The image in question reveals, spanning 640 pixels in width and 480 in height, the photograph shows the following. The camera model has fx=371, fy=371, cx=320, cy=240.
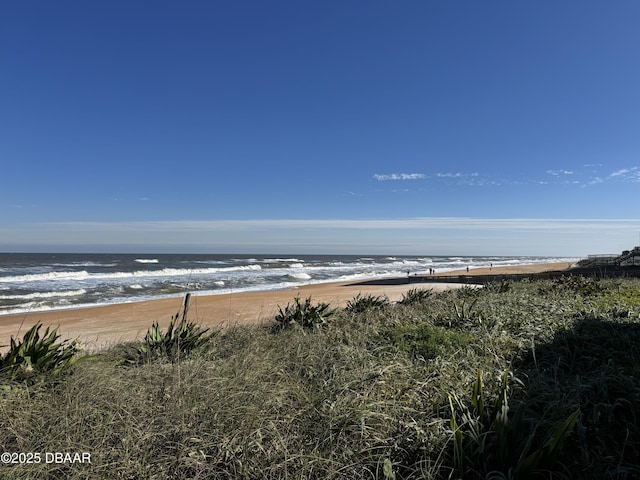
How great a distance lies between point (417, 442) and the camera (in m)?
2.61

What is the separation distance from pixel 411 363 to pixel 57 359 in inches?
156

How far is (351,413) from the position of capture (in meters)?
2.89

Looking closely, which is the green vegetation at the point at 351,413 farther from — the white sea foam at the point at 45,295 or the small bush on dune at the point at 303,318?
the white sea foam at the point at 45,295

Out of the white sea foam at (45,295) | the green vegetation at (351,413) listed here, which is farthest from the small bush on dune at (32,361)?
the white sea foam at (45,295)

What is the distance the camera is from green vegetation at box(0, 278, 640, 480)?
7.94ft

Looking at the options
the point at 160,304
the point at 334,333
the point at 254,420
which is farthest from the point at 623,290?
the point at 160,304

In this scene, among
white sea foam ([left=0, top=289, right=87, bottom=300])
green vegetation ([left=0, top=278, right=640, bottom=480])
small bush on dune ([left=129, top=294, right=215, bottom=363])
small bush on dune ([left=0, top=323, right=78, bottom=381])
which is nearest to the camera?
green vegetation ([left=0, top=278, right=640, bottom=480])

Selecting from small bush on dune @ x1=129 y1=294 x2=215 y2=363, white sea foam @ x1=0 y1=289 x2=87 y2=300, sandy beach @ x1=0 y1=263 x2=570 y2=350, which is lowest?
white sea foam @ x1=0 y1=289 x2=87 y2=300

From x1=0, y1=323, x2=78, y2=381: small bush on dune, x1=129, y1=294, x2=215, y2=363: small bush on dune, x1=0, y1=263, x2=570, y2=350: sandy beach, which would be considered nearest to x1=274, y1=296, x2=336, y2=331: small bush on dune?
x1=129, y1=294, x2=215, y2=363: small bush on dune

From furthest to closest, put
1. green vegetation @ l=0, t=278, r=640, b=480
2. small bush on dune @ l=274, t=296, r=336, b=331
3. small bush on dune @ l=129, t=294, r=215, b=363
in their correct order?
1. small bush on dune @ l=274, t=296, r=336, b=331
2. small bush on dune @ l=129, t=294, r=215, b=363
3. green vegetation @ l=0, t=278, r=640, b=480

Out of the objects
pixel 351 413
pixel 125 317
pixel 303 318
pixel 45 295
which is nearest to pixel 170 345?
pixel 303 318

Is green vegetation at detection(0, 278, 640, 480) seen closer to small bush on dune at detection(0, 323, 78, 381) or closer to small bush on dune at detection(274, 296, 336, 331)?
small bush on dune at detection(0, 323, 78, 381)

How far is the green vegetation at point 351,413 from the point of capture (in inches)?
95.3

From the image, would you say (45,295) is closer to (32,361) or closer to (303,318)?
(303,318)
